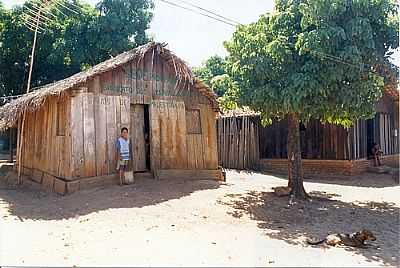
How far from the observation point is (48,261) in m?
4.88

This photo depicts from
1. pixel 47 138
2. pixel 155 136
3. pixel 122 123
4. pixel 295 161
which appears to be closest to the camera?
pixel 295 161

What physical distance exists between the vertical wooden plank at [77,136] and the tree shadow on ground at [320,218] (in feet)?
12.6

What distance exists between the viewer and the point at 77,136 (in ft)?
31.2

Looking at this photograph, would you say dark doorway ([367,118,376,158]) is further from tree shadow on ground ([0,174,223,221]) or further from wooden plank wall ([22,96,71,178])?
wooden plank wall ([22,96,71,178])

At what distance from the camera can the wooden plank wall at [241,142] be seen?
1595cm

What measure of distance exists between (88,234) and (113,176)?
3912 millimetres

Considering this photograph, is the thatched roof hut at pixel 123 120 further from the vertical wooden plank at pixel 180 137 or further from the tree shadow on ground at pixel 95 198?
the tree shadow on ground at pixel 95 198

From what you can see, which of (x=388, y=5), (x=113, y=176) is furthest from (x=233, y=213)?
(x=388, y=5)

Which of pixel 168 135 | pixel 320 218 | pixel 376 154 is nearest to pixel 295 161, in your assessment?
pixel 320 218

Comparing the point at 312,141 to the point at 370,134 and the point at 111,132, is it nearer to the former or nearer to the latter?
the point at 370,134

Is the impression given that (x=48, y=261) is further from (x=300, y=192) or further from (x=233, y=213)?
(x=300, y=192)

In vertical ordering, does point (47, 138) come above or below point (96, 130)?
below

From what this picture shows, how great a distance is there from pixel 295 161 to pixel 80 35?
14.4 meters

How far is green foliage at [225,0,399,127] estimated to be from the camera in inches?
296
